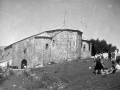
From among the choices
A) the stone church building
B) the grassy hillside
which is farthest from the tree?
the grassy hillside

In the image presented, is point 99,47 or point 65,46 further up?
point 99,47

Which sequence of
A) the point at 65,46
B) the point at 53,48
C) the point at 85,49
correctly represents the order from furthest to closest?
the point at 85,49
the point at 53,48
the point at 65,46

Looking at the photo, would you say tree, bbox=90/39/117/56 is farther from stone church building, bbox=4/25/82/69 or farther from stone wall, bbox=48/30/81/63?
stone wall, bbox=48/30/81/63

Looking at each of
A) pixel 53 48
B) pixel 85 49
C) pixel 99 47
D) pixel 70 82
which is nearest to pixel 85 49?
pixel 85 49

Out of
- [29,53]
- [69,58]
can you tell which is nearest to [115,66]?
[69,58]

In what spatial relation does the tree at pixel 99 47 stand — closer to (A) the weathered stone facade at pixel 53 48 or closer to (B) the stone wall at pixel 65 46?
(A) the weathered stone facade at pixel 53 48

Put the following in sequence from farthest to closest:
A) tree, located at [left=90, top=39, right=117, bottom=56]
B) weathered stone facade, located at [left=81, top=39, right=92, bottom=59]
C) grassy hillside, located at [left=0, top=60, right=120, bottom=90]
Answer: tree, located at [left=90, top=39, right=117, bottom=56] → weathered stone facade, located at [left=81, top=39, right=92, bottom=59] → grassy hillside, located at [left=0, top=60, right=120, bottom=90]

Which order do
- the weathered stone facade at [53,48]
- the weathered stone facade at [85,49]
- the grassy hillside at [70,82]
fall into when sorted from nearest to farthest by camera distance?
1. the grassy hillside at [70,82]
2. the weathered stone facade at [53,48]
3. the weathered stone facade at [85,49]

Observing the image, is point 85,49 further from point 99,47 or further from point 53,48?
point 99,47

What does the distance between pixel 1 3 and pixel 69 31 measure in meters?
24.0

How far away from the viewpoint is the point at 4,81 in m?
19.8

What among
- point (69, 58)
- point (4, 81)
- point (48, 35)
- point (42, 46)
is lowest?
point (4, 81)

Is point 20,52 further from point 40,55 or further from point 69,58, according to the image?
point 69,58

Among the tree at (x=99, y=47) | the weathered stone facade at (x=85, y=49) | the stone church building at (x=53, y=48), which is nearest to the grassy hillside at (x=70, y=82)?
the stone church building at (x=53, y=48)
